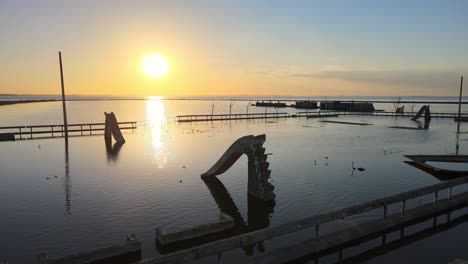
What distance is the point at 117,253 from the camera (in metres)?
10.4

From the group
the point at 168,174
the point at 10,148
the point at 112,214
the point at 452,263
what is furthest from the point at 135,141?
the point at 452,263

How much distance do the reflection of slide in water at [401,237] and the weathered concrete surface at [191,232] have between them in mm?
3552

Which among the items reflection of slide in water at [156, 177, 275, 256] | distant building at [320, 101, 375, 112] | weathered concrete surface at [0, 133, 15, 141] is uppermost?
distant building at [320, 101, 375, 112]

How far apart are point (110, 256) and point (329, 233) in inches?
287

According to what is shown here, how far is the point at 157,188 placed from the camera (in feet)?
61.5

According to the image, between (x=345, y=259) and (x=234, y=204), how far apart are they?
22.4 ft

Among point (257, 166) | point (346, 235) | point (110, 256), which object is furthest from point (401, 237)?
point (110, 256)

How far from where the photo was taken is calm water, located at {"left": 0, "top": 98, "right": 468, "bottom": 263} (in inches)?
477

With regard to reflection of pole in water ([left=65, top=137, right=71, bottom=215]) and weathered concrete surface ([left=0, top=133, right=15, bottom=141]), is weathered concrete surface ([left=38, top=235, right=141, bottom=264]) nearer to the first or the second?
reflection of pole in water ([left=65, top=137, right=71, bottom=215])

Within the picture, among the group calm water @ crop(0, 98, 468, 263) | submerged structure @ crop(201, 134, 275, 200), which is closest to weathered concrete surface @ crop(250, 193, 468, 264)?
calm water @ crop(0, 98, 468, 263)

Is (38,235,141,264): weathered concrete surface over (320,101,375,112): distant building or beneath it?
beneath

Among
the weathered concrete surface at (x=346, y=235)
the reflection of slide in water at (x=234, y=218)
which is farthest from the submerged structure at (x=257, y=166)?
the weathered concrete surface at (x=346, y=235)

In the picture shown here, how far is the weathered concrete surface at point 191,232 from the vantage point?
38.3ft

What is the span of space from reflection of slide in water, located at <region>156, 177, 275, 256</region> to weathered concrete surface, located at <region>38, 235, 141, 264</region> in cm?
103
